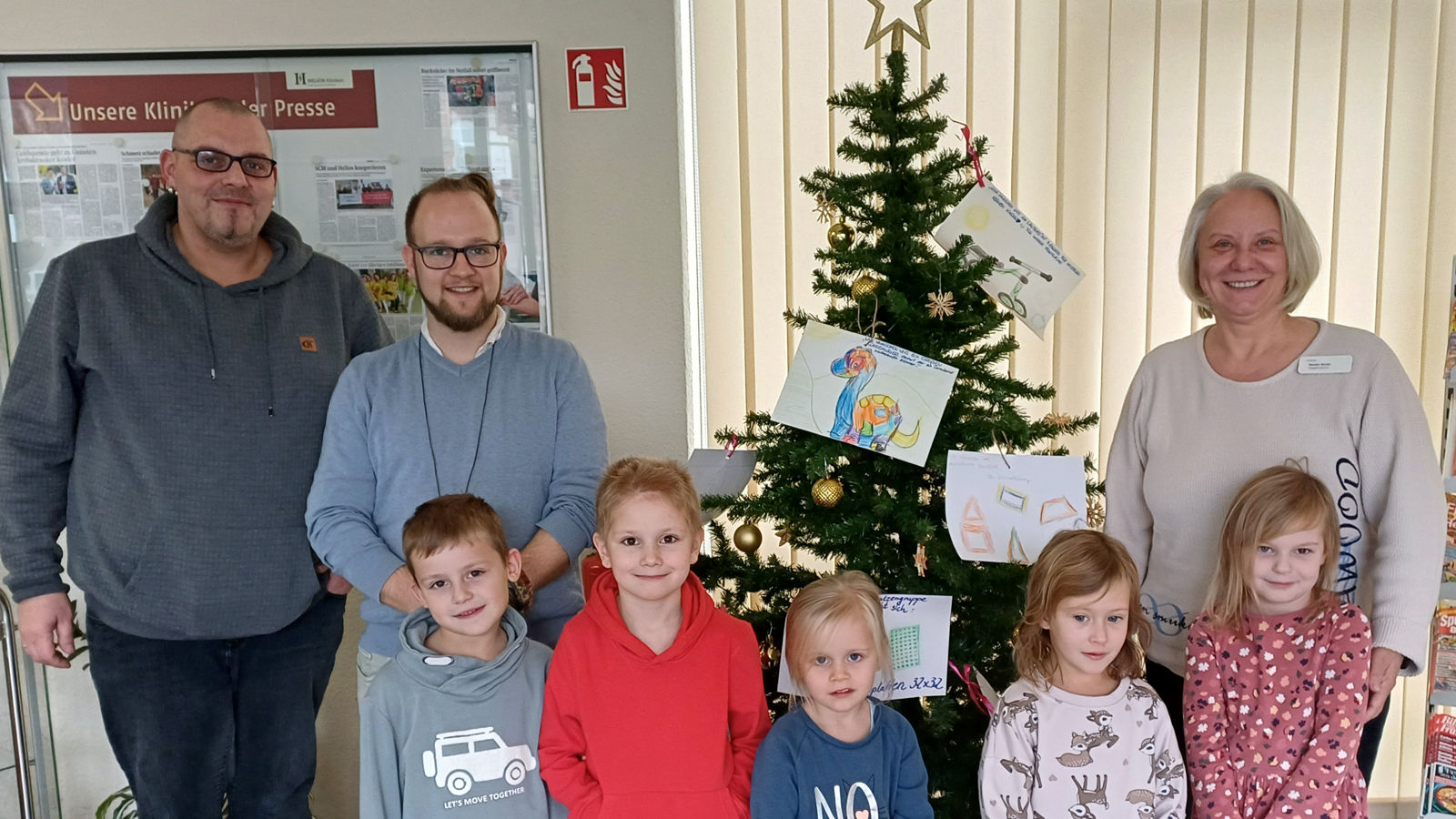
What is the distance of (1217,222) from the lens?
64.4 inches

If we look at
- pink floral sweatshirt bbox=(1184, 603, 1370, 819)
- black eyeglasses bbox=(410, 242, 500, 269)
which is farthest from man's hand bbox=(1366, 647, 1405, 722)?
black eyeglasses bbox=(410, 242, 500, 269)

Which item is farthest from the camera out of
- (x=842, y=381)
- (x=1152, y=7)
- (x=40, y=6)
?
(x=1152, y=7)

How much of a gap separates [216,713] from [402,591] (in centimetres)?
61

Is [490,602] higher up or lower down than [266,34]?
lower down

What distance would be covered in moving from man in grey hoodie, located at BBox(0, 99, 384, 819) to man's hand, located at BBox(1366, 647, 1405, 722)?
1.90m

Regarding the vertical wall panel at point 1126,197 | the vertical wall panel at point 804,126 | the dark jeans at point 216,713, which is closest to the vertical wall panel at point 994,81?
the vertical wall panel at point 1126,197

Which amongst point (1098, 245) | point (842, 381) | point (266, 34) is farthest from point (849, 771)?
point (266, 34)

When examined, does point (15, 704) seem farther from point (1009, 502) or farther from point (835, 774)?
point (1009, 502)

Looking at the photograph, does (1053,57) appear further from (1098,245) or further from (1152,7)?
(1098,245)

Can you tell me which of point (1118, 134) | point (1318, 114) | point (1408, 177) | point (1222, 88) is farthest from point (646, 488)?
point (1408, 177)

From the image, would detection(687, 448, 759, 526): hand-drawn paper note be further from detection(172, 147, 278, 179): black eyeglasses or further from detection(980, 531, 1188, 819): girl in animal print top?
detection(172, 147, 278, 179): black eyeglasses

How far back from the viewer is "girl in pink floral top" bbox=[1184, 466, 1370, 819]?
1.45 m

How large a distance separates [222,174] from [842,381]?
1.23 meters

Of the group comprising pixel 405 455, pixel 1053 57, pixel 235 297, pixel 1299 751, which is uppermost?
pixel 1053 57
